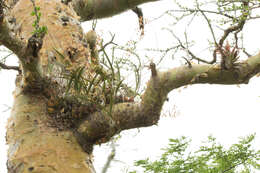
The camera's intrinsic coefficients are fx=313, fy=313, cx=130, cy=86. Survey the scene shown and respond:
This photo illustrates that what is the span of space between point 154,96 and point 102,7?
6.40 ft

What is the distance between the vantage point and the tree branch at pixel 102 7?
3.78 metres

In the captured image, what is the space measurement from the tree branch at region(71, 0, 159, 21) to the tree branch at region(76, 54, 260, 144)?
1763 millimetres

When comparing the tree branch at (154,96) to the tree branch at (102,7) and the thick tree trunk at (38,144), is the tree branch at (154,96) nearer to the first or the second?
the thick tree trunk at (38,144)

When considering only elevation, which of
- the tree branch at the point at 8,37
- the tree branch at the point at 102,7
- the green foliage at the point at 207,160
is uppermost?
the tree branch at the point at 102,7

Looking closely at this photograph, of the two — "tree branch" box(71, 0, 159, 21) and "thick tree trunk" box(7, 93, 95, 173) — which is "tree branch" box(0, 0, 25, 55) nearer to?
"thick tree trunk" box(7, 93, 95, 173)

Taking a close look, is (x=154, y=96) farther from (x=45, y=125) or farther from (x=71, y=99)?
(x=45, y=125)

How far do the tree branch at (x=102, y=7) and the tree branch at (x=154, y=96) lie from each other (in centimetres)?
176

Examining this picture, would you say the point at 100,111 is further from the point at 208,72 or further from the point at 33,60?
the point at 208,72

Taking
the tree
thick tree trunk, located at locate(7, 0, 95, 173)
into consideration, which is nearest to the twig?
the tree

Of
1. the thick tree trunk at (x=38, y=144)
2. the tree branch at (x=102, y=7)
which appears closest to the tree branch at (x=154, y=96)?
the thick tree trunk at (x=38, y=144)

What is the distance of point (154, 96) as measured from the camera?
7.44 ft

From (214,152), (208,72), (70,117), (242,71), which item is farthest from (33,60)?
(214,152)

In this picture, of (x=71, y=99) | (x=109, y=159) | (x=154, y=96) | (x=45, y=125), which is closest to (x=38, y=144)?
→ (x=45, y=125)

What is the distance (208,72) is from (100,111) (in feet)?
2.70
